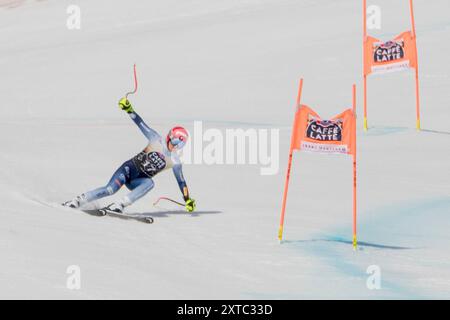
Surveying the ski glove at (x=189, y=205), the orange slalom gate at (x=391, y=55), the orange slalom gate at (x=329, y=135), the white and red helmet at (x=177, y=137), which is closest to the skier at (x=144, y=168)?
the white and red helmet at (x=177, y=137)

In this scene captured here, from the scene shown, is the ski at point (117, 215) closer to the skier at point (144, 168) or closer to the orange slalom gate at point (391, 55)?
the skier at point (144, 168)

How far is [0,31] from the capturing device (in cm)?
3266

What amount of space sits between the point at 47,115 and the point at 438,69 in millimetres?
9492

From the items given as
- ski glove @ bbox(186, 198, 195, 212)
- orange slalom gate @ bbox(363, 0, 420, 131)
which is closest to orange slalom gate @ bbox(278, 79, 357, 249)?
ski glove @ bbox(186, 198, 195, 212)

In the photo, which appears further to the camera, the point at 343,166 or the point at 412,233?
the point at 343,166

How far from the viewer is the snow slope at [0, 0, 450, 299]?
886 centimetres

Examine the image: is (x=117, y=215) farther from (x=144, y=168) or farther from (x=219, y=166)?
(x=219, y=166)

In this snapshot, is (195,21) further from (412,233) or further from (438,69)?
(412,233)

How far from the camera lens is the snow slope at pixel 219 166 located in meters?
8.86

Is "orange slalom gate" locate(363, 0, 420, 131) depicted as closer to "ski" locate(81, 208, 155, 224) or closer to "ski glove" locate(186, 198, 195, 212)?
"ski glove" locate(186, 198, 195, 212)

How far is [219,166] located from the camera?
15539 millimetres

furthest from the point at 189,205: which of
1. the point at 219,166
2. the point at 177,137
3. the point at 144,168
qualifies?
the point at 219,166
